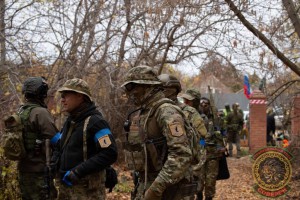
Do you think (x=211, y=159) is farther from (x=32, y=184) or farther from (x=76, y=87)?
(x=76, y=87)

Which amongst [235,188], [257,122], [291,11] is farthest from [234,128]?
[291,11]

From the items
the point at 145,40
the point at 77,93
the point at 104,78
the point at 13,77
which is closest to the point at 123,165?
the point at 104,78

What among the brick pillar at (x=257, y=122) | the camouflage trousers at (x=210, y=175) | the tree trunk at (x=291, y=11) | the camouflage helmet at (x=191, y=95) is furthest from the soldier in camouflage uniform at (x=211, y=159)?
the brick pillar at (x=257, y=122)

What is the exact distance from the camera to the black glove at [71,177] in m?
3.98

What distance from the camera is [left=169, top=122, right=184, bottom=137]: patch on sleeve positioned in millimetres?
3484

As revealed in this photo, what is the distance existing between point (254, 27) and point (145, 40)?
10.00ft

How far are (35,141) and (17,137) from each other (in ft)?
0.67

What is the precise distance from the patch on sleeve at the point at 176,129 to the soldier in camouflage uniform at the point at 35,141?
1.78 metres

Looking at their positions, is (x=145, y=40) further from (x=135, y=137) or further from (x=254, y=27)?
(x=135, y=137)

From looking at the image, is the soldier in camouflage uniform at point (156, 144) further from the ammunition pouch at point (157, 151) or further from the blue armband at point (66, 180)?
the blue armband at point (66, 180)

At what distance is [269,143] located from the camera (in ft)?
55.2

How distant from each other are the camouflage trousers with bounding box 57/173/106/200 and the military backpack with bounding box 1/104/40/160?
822mm

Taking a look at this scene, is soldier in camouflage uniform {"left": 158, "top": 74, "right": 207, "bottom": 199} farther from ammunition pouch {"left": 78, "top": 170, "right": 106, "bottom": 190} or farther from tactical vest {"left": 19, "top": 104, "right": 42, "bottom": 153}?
tactical vest {"left": 19, "top": 104, "right": 42, "bottom": 153}

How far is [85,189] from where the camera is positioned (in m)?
4.15
